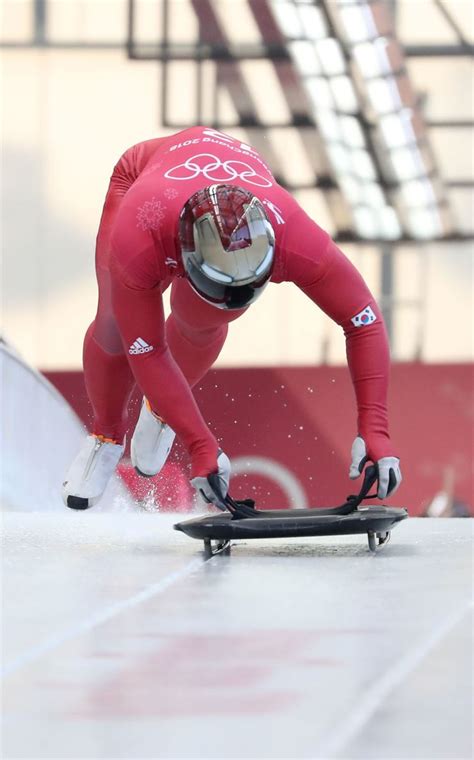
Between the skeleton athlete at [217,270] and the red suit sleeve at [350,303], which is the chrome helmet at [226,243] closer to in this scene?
the skeleton athlete at [217,270]

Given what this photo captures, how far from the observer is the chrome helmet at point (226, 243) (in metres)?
3.24

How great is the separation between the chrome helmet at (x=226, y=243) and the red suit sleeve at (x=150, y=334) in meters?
0.15

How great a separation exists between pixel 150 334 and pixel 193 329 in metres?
0.71

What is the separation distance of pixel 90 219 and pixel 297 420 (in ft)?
6.58

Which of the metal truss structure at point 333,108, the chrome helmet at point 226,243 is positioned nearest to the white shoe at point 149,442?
the chrome helmet at point 226,243

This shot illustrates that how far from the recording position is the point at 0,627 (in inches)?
98.0

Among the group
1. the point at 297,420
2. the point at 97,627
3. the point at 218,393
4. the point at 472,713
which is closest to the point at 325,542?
the point at 97,627

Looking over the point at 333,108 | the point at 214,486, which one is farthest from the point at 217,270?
the point at 333,108

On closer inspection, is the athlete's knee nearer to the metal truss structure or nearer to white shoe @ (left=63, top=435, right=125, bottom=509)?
white shoe @ (left=63, top=435, right=125, bottom=509)

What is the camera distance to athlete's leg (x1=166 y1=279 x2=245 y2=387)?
13.1 ft

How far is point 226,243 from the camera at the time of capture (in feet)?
10.6

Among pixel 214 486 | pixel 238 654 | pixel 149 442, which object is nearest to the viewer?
pixel 238 654

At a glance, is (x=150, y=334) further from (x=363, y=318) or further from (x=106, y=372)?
(x=106, y=372)

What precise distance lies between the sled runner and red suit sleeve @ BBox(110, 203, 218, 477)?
17 cm
